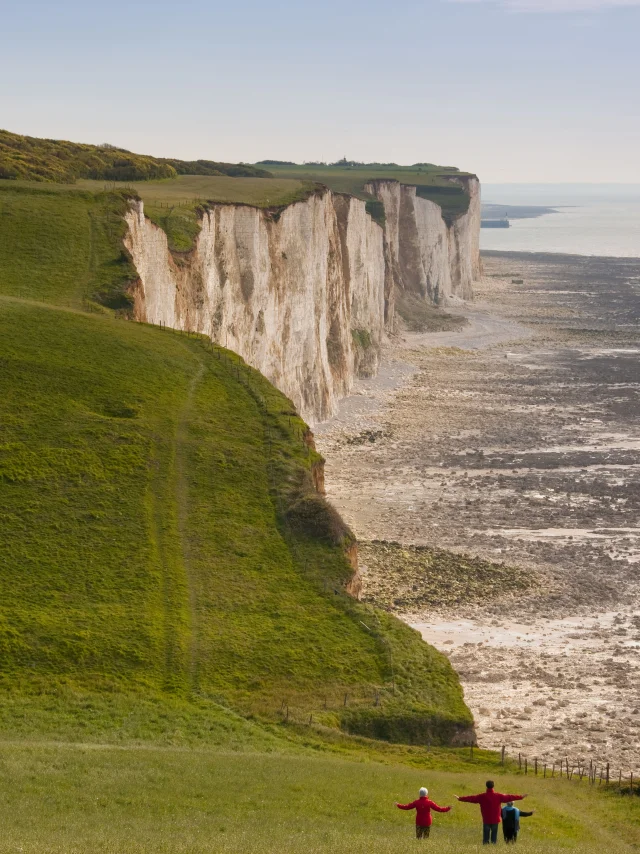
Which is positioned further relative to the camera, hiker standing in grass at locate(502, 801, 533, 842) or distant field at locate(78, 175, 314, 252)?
distant field at locate(78, 175, 314, 252)

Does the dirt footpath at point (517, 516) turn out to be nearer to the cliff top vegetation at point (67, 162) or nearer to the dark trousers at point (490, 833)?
the dark trousers at point (490, 833)

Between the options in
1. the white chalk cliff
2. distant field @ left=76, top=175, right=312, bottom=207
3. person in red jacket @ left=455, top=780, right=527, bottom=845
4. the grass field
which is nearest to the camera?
the grass field

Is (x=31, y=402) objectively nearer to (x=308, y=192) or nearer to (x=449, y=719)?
(x=449, y=719)

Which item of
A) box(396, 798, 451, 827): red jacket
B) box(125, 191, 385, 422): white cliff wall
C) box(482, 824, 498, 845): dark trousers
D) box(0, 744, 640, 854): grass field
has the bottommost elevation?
box(0, 744, 640, 854): grass field

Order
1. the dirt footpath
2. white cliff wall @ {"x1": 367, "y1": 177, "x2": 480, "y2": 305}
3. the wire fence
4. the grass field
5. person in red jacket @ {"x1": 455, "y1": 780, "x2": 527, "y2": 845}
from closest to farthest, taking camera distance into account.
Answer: the grass field
person in red jacket @ {"x1": 455, "y1": 780, "x2": 527, "y2": 845}
the wire fence
the dirt footpath
white cliff wall @ {"x1": 367, "y1": 177, "x2": 480, "y2": 305}

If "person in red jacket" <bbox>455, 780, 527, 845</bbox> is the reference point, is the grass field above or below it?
below

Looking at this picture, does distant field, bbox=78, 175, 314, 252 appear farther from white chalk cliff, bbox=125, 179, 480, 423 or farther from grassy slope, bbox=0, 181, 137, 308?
grassy slope, bbox=0, 181, 137, 308

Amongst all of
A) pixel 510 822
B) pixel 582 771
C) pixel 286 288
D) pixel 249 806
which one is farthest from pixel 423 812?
pixel 286 288

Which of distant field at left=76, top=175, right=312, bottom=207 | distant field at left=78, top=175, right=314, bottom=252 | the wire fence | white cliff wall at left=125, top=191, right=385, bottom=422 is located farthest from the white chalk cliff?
the wire fence
